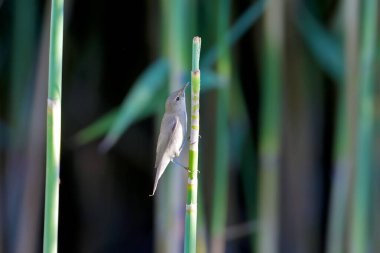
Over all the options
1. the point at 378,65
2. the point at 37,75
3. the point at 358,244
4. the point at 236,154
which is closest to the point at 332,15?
the point at 378,65

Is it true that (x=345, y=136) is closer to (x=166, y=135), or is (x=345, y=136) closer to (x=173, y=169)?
(x=173, y=169)

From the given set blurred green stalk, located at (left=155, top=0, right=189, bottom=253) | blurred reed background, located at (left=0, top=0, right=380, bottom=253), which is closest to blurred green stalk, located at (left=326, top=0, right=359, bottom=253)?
blurred reed background, located at (left=0, top=0, right=380, bottom=253)

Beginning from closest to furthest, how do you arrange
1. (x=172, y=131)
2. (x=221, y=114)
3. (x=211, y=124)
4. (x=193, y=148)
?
(x=193, y=148) → (x=172, y=131) → (x=221, y=114) → (x=211, y=124)

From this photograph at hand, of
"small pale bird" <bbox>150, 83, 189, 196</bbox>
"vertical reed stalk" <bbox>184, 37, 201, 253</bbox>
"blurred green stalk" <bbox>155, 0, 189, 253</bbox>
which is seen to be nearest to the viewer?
"vertical reed stalk" <bbox>184, 37, 201, 253</bbox>

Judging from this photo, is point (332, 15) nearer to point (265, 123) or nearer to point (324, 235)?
point (265, 123)

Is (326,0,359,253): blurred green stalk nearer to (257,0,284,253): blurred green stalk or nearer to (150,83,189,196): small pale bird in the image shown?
(257,0,284,253): blurred green stalk

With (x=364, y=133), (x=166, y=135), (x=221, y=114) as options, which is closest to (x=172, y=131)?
(x=166, y=135)

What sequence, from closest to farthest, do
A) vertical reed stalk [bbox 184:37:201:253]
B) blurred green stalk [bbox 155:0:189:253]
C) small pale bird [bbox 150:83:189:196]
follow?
1. vertical reed stalk [bbox 184:37:201:253]
2. small pale bird [bbox 150:83:189:196]
3. blurred green stalk [bbox 155:0:189:253]

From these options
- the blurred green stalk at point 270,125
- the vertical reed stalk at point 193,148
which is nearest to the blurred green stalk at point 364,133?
the blurred green stalk at point 270,125
